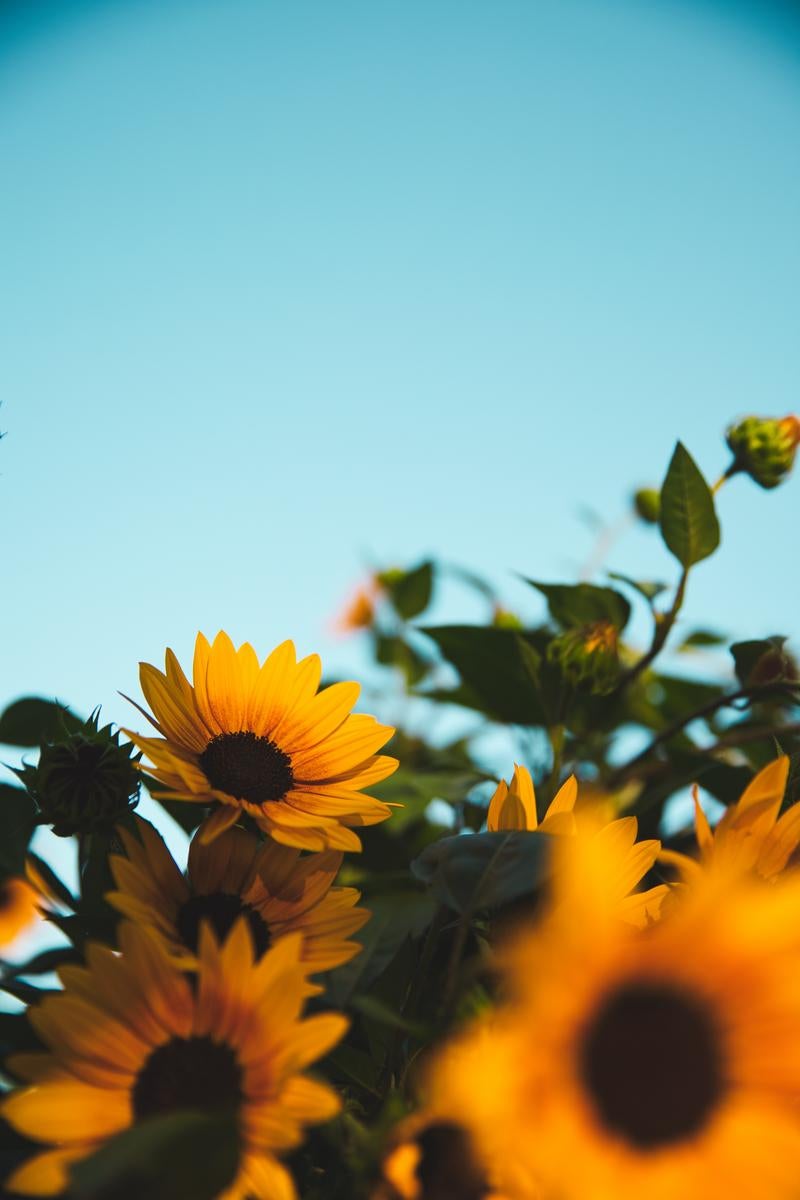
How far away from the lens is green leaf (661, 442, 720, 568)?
63 centimetres

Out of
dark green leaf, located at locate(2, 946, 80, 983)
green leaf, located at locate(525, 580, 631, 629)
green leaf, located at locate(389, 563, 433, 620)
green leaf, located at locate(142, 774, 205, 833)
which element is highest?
green leaf, located at locate(389, 563, 433, 620)

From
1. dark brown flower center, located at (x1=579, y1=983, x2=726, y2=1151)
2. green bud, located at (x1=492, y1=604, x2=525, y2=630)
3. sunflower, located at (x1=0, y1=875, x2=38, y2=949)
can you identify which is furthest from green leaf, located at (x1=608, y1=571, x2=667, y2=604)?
sunflower, located at (x1=0, y1=875, x2=38, y2=949)

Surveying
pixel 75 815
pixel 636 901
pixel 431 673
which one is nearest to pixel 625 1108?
pixel 636 901

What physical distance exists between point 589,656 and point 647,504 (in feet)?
1.95

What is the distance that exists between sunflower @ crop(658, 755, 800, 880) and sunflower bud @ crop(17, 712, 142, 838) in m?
0.23

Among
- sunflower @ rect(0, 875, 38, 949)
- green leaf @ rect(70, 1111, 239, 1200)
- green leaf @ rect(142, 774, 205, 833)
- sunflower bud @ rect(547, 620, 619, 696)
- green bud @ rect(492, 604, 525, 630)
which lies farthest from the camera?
sunflower @ rect(0, 875, 38, 949)

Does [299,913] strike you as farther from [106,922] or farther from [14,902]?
[14,902]

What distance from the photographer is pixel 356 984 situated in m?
0.33

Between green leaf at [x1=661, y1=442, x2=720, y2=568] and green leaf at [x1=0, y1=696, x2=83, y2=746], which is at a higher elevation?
green leaf at [x1=0, y1=696, x2=83, y2=746]

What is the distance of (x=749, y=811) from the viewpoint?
35cm

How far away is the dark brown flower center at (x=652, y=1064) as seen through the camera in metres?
0.24

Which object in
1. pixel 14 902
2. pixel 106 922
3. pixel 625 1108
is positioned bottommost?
pixel 625 1108

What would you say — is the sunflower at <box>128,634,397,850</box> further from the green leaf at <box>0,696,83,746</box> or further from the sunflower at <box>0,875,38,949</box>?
the sunflower at <box>0,875,38,949</box>

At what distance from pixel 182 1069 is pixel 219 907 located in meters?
0.09
